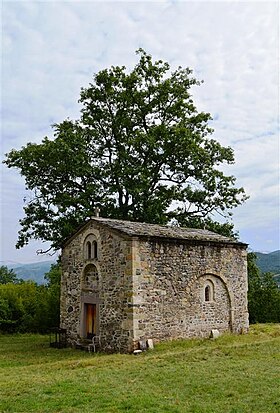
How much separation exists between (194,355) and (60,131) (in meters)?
16.9

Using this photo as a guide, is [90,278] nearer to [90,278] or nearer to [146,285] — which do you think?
[90,278]

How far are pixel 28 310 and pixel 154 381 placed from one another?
65.6 ft

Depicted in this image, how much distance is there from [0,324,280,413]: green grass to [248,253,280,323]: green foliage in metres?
11.9

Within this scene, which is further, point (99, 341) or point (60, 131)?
point (60, 131)

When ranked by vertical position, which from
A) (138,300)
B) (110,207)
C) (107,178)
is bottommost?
(138,300)

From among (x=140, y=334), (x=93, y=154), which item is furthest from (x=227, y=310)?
(x=93, y=154)

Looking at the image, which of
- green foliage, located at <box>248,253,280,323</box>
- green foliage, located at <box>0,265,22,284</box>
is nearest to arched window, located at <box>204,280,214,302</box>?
green foliage, located at <box>248,253,280,323</box>

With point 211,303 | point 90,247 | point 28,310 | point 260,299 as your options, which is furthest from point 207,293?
point 28,310

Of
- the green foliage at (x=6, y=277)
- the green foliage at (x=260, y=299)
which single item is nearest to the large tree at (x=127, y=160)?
the green foliage at (x=260, y=299)

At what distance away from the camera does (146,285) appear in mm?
16781

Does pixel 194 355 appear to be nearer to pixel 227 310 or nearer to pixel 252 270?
pixel 227 310

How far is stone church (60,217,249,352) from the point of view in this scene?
653 inches

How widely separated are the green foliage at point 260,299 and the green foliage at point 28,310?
12219 mm

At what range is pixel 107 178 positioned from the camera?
2639 cm
